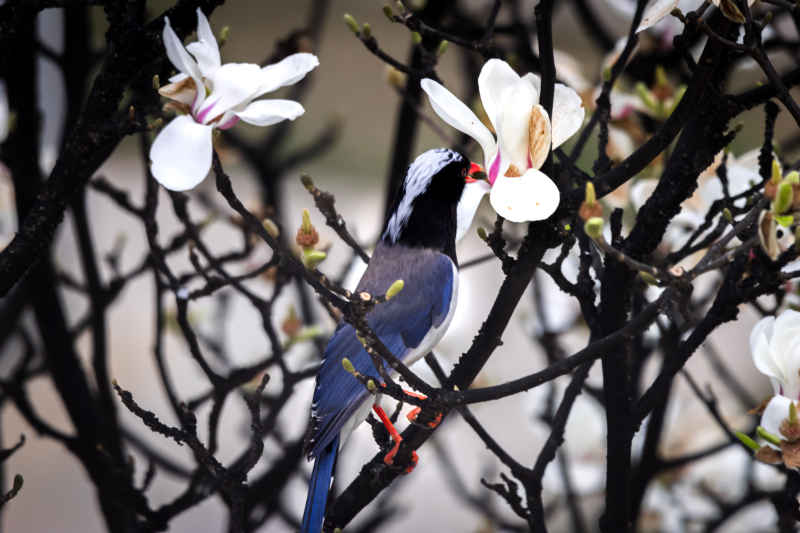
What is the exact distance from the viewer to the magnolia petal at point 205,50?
1.31 feet

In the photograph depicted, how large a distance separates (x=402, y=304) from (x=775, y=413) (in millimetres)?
257

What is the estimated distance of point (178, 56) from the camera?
0.38 metres

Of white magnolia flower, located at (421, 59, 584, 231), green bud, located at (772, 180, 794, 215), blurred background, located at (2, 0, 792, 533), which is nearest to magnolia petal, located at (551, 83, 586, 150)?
white magnolia flower, located at (421, 59, 584, 231)

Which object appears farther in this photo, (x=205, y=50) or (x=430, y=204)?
(x=430, y=204)

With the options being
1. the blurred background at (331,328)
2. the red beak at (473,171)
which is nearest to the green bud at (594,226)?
the red beak at (473,171)

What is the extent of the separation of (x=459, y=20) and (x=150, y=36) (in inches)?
21.4

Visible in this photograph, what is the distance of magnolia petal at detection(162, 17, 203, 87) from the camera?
370 mm

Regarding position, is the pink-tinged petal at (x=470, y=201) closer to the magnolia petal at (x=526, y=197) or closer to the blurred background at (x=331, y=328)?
the magnolia petal at (x=526, y=197)

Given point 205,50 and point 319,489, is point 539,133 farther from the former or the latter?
point 319,489

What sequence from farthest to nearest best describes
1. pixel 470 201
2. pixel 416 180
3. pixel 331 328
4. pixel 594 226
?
pixel 331 328 < pixel 416 180 < pixel 470 201 < pixel 594 226

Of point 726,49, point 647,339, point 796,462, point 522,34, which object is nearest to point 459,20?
point 522,34

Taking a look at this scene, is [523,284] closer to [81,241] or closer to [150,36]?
[150,36]

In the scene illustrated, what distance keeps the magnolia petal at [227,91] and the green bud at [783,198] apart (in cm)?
24

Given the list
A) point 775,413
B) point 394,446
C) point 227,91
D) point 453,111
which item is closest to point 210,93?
point 227,91
